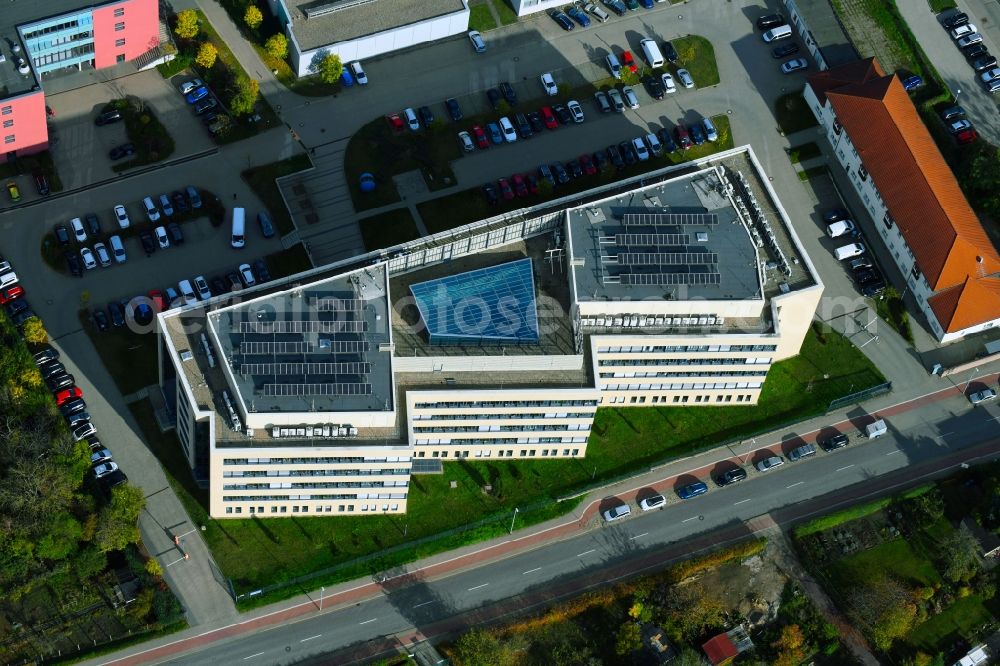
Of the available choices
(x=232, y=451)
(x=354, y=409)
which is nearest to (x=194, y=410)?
(x=232, y=451)

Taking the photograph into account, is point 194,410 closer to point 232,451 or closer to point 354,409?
point 232,451
